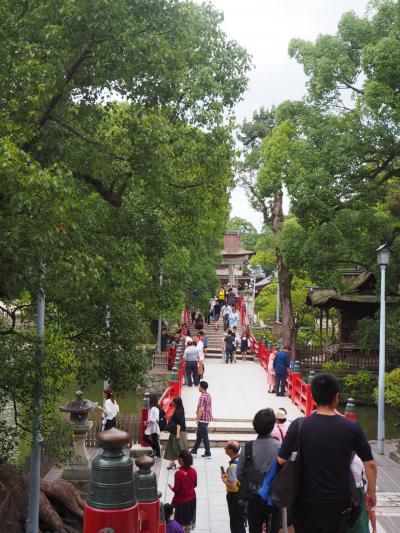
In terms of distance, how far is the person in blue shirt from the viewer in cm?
1984

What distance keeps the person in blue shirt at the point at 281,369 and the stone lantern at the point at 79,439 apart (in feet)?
25.7

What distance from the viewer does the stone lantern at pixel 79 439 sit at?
42.6 ft

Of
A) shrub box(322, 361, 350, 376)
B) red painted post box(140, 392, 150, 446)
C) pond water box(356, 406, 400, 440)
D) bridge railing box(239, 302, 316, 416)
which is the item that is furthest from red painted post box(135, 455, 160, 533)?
shrub box(322, 361, 350, 376)

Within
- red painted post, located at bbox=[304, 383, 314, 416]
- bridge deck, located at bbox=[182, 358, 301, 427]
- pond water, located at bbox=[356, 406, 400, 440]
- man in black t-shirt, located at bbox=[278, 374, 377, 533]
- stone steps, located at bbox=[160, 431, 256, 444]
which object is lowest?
pond water, located at bbox=[356, 406, 400, 440]

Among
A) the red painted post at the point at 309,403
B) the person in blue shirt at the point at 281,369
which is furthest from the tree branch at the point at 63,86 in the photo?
the person in blue shirt at the point at 281,369

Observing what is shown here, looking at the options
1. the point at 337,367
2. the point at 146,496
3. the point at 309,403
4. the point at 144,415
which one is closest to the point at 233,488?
the point at 146,496

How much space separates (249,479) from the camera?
249 inches

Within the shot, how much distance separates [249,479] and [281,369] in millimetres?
13800

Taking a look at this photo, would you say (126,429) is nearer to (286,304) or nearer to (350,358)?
(350,358)

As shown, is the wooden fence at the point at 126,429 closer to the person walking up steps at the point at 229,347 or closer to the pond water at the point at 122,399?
the pond water at the point at 122,399

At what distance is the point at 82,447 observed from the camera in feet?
44.1

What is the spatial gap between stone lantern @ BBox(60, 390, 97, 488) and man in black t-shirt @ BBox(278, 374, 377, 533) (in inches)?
365

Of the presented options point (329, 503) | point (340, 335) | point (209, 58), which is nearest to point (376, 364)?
point (340, 335)

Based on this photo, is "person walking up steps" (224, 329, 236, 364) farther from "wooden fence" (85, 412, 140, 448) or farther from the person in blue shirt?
"wooden fence" (85, 412, 140, 448)
